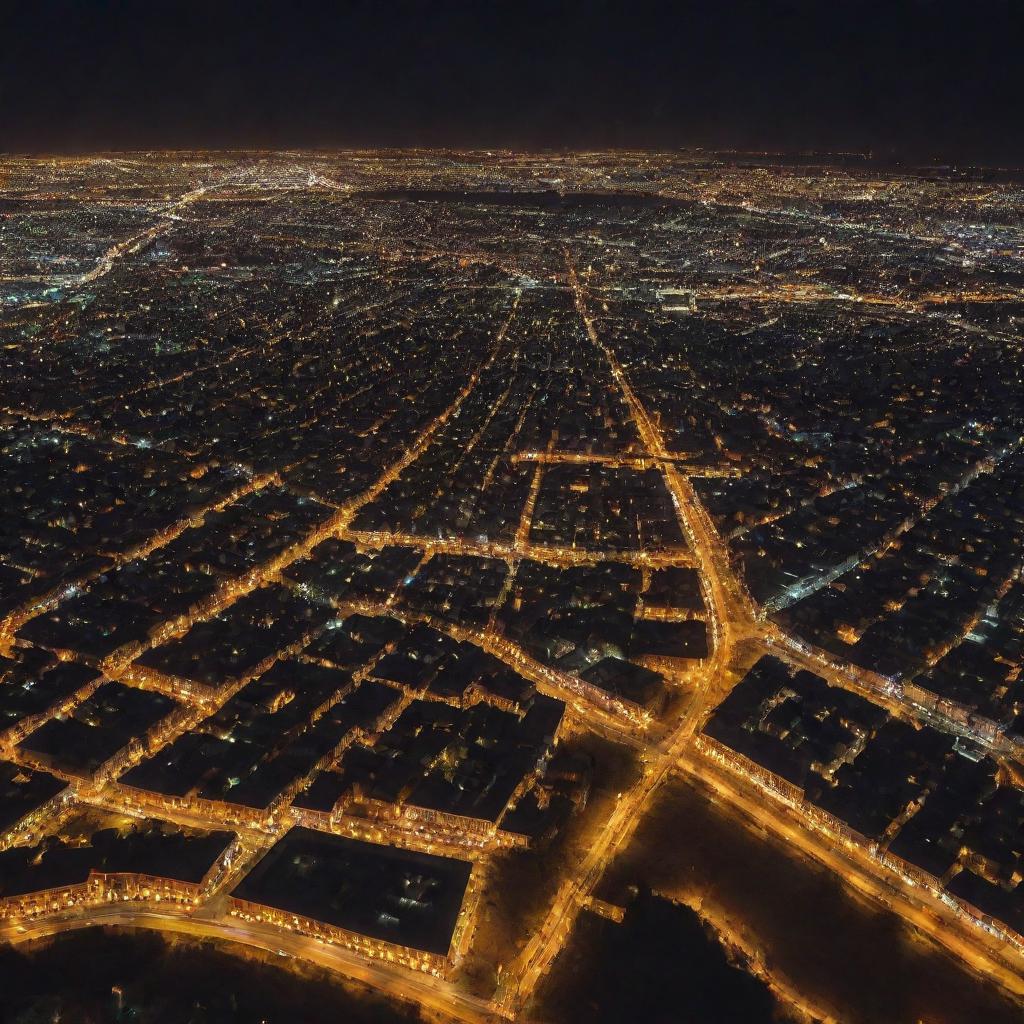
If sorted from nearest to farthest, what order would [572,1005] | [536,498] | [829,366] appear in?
[572,1005], [536,498], [829,366]

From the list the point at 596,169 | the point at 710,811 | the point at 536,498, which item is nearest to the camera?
the point at 710,811

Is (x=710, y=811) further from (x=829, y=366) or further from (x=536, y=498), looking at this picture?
(x=829, y=366)

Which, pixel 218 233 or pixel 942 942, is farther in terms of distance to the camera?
pixel 218 233

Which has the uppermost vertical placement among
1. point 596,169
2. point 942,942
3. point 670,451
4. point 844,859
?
point 596,169

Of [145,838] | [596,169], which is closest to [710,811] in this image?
[145,838]

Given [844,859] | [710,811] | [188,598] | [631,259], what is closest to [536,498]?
[188,598]

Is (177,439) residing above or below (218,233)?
below

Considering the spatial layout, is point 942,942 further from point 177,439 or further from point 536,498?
point 177,439
